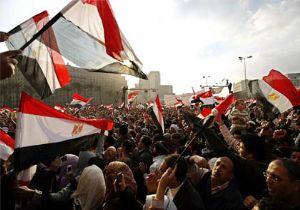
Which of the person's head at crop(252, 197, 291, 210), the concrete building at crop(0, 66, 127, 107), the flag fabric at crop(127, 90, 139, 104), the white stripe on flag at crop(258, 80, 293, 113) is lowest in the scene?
the person's head at crop(252, 197, 291, 210)

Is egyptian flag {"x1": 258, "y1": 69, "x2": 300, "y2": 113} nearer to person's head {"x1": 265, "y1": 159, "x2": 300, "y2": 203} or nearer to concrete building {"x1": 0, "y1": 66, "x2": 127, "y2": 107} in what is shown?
person's head {"x1": 265, "y1": 159, "x2": 300, "y2": 203}

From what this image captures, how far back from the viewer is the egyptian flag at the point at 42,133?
3230 millimetres

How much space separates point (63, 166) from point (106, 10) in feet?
7.35

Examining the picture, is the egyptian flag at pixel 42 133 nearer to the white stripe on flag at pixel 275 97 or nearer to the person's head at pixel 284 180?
the person's head at pixel 284 180

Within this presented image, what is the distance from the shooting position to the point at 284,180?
8.25ft

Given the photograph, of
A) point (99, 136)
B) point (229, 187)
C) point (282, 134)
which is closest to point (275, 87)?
point (282, 134)

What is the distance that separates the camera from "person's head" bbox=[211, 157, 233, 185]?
10.1 ft

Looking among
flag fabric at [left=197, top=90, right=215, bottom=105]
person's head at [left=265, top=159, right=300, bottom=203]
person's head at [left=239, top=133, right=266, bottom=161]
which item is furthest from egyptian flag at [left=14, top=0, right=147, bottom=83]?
flag fabric at [left=197, top=90, right=215, bottom=105]

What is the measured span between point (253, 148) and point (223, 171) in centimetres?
62

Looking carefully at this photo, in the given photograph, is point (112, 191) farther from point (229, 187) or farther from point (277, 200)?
point (277, 200)

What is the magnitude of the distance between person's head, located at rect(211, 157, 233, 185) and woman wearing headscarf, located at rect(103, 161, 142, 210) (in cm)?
80

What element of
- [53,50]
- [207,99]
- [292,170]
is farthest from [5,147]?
[207,99]

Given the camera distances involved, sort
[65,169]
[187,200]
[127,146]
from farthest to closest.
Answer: [127,146], [65,169], [187,200]

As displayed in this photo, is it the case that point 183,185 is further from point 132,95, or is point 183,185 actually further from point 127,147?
point 132,95
